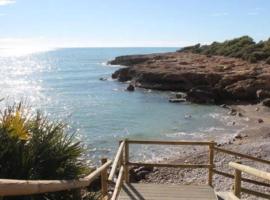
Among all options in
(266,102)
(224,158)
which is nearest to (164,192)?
(224,158)

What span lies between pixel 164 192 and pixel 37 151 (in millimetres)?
4152

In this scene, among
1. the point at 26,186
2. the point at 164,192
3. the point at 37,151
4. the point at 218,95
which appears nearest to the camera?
the point at 26,186

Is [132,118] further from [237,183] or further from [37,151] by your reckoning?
[37,151]

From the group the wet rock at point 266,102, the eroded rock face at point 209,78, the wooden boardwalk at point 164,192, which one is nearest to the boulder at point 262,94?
the eroded rock face at point 209,78

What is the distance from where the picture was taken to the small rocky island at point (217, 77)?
44.0 metres

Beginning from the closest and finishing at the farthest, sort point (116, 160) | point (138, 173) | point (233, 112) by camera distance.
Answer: point (116, 160) → point (138, 173) → point (233, 112)

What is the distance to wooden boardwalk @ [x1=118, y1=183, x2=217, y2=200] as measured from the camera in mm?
8492

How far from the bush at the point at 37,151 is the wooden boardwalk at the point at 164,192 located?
9.21ft

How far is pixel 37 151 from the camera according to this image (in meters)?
5.25

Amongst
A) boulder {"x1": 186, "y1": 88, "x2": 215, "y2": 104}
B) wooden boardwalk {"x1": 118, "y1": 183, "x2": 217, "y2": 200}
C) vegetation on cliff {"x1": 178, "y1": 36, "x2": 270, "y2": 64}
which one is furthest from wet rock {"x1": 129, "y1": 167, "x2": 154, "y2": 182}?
vegetation on cliff {"x1": 178, "y1": 36, "x2": 270, "y2": 64}

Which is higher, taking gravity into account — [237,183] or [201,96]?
[237,183]

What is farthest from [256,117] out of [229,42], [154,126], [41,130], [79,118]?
[229,42]

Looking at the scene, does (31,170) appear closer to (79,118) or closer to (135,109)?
(79,118)

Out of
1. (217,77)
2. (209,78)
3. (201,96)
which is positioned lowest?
(201,96)
